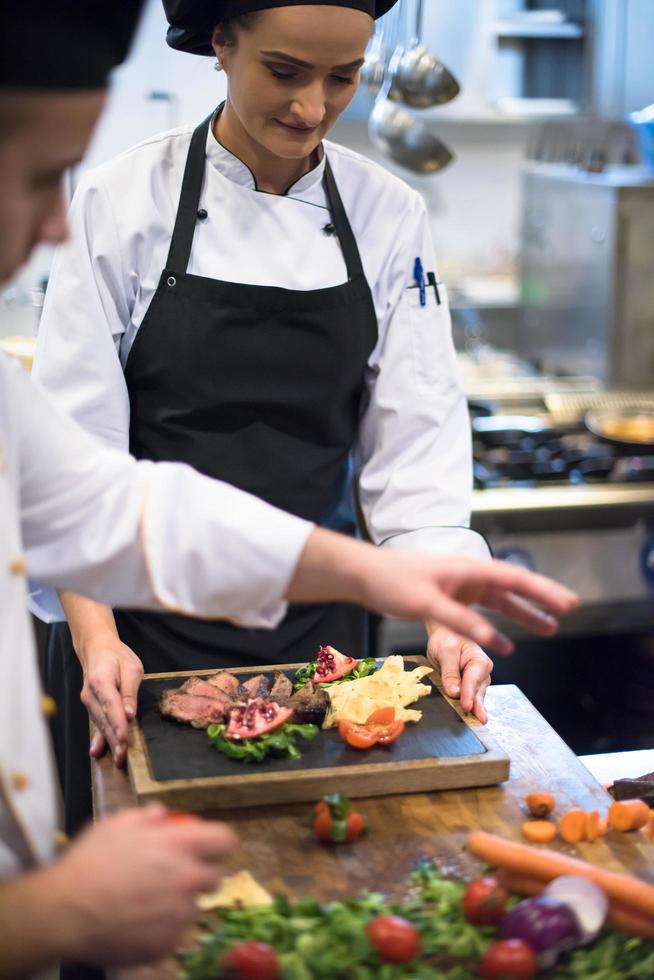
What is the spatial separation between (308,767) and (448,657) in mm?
373

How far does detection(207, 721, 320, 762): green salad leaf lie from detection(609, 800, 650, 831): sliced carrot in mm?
418

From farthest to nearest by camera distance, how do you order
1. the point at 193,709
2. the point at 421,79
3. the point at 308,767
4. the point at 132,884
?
the point at 421,79 < the point at 193,709 < the point at 308,767 < the point at 132,884

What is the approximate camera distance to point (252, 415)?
210 cm

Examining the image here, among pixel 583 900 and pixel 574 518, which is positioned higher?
pixel 583 900

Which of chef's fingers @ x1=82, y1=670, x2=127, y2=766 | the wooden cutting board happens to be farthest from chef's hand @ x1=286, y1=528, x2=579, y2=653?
chef's fingers @ x1=82, y1=670, x2=127, y2=766

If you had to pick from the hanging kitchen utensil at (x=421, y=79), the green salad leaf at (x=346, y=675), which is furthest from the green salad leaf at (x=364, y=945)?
the hanging kitchen utensil at (x=421, y=79)

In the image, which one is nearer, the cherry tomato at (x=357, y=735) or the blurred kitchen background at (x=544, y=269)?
the cherry tomato at (x=357, y=735)

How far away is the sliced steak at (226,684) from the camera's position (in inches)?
71.2

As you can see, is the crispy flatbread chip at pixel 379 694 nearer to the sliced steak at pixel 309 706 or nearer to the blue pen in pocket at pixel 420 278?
the sliced steak at pixel 309 706

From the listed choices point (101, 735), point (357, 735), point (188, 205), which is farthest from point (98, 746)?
point (188, 205)

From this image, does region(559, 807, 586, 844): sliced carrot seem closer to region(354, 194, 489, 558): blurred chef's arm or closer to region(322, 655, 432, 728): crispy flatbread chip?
region(322, 655, 432, 728): crispy flatbread chip

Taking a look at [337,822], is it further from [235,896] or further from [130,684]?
[130,684]

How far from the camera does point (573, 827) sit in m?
1.52

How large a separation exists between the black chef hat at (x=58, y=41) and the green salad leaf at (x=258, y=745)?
0.89 meters
